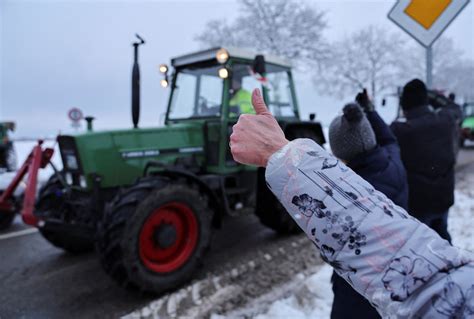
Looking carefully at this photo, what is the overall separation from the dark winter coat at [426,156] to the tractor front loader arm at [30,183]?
3.19 m

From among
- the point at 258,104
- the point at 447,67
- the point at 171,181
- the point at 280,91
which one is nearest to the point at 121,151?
the point at 171,181

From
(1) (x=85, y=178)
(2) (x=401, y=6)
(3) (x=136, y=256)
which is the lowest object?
(3) (x=136, y=256)

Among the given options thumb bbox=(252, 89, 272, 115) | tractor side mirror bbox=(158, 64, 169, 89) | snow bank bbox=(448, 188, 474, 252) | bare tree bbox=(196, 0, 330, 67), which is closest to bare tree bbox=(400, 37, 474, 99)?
bare tree bbox=(196, 0, 330, 67)

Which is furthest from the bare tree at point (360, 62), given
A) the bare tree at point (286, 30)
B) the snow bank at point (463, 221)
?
the snow bank at point (463, 221)

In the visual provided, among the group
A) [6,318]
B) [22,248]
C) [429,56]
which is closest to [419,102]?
[429,56]

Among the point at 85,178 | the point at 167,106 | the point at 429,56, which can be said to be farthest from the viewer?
the point at 167,106

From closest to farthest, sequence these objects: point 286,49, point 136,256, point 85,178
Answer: point 136,256, point 85,178, point 286,49

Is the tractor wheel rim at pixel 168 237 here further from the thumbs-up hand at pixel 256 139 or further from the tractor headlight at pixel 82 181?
the thumbs-up hand at pixel 256 139

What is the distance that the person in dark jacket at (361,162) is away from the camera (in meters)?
1.66

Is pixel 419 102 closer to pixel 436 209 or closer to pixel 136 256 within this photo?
pixel 436 209

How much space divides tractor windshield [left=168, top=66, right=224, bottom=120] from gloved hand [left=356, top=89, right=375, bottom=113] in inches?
Result: 95.0

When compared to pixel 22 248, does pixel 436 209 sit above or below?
above

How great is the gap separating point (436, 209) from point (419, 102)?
30.0 inches

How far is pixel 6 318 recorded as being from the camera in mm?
2916
